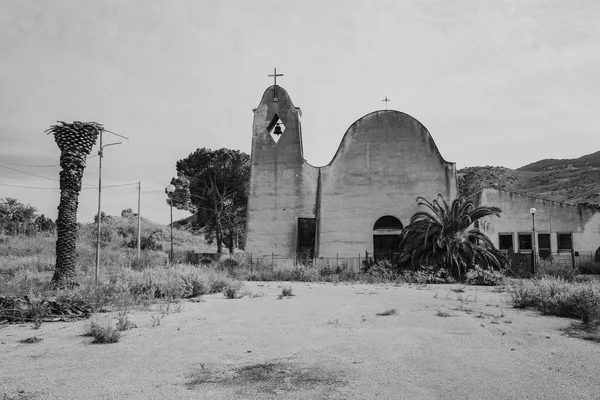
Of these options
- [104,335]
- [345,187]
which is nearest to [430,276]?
[345,187]

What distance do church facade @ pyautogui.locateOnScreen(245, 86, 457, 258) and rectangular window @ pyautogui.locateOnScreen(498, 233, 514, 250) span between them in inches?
332

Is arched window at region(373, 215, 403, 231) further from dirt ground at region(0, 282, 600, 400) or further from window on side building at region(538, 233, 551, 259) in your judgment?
dirt ground at region(0, 282, 600, 400)

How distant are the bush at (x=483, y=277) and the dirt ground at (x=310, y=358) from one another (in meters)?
7.94

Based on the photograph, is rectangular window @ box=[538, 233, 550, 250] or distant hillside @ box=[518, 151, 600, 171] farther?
distant hillside @ box=[518, 151, 600, 171]

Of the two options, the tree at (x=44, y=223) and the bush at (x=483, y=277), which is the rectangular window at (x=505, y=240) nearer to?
the bush at (x=483, y=277)

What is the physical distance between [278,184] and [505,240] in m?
15.4

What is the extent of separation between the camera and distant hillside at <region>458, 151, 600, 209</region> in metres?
56.8

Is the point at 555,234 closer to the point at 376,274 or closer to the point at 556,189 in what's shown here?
the point at 376,274

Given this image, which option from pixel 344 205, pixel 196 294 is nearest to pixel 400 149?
pixel 344 205

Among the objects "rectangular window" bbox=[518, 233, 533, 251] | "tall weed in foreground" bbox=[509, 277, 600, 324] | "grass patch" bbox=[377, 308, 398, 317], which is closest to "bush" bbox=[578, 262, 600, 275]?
"rectangular window" bbox=[518, 233, 533, 251]

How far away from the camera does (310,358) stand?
21.6 ft

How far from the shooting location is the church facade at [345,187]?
25.5 m

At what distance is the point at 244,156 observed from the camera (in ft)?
144

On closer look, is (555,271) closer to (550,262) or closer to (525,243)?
(550,262)
